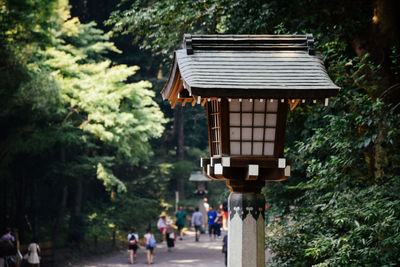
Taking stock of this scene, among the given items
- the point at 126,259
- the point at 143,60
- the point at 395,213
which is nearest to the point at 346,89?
the point at 395,213

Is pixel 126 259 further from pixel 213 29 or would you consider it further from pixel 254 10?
pixel 254 10

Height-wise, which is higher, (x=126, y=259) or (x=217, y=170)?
(x=217, y=170)

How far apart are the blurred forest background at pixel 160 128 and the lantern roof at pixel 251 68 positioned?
6.28 ft

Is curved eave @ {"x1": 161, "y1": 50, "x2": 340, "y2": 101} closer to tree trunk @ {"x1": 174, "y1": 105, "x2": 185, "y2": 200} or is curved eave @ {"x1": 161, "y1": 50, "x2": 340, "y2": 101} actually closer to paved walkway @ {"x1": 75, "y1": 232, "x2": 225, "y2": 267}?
paved walkway @ {"x1": 75, "y1": 232, "x2": 225, "y2": 267}

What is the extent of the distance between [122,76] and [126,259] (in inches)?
273

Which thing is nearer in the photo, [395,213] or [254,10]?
[395,213]

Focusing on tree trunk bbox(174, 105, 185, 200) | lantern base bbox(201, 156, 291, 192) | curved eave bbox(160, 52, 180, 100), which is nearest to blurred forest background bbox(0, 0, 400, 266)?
lantern base bbox(201, 156, 291, 192)

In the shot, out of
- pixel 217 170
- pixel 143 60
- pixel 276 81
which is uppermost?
pixel 143 60

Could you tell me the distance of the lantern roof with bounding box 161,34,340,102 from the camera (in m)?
6.64

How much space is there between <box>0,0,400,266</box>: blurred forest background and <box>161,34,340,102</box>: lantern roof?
192 cm

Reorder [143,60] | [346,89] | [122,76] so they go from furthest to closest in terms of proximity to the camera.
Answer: [143,60]
[122,76]
[346,89]

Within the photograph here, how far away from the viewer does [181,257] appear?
66.4 feet

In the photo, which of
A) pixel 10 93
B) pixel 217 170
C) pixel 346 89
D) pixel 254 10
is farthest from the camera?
pixel 10 93

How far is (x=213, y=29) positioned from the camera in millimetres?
14984
